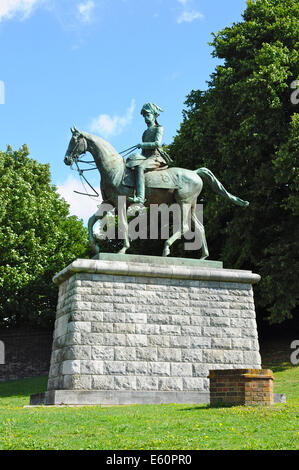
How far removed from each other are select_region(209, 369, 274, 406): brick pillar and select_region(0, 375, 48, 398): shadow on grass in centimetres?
1195

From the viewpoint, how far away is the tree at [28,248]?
95.1ft

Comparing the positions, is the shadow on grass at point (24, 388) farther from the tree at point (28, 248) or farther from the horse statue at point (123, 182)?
the horse statue at point (123, 182)

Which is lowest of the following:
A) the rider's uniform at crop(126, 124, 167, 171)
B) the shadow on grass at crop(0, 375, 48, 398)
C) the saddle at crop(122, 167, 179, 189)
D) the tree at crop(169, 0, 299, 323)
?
the shadow on grass at crop(0, 375, 48, 398)

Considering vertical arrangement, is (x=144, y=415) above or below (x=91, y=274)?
below

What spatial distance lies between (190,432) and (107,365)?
5972mm

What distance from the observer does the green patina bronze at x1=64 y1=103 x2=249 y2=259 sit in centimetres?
1489

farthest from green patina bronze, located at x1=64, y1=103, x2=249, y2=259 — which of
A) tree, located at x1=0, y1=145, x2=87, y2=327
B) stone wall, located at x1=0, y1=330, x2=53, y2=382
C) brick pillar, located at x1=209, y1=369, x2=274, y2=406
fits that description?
stone wall, located at x1=0, y1=330, x2=53, y2=382

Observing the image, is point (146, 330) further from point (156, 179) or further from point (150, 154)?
point (150, 154)

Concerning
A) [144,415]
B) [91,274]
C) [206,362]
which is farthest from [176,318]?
[144,415]

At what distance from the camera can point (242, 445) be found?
651 cm

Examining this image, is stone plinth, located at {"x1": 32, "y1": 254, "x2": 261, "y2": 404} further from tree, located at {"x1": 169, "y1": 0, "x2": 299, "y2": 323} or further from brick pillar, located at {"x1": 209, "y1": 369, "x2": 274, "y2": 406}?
tree, located at {"x1": 169, "y1": 0, "x2": 299, "y2": 323}

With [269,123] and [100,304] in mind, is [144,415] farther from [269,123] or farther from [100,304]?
[269,123]

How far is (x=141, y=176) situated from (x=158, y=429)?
8.12 metres
